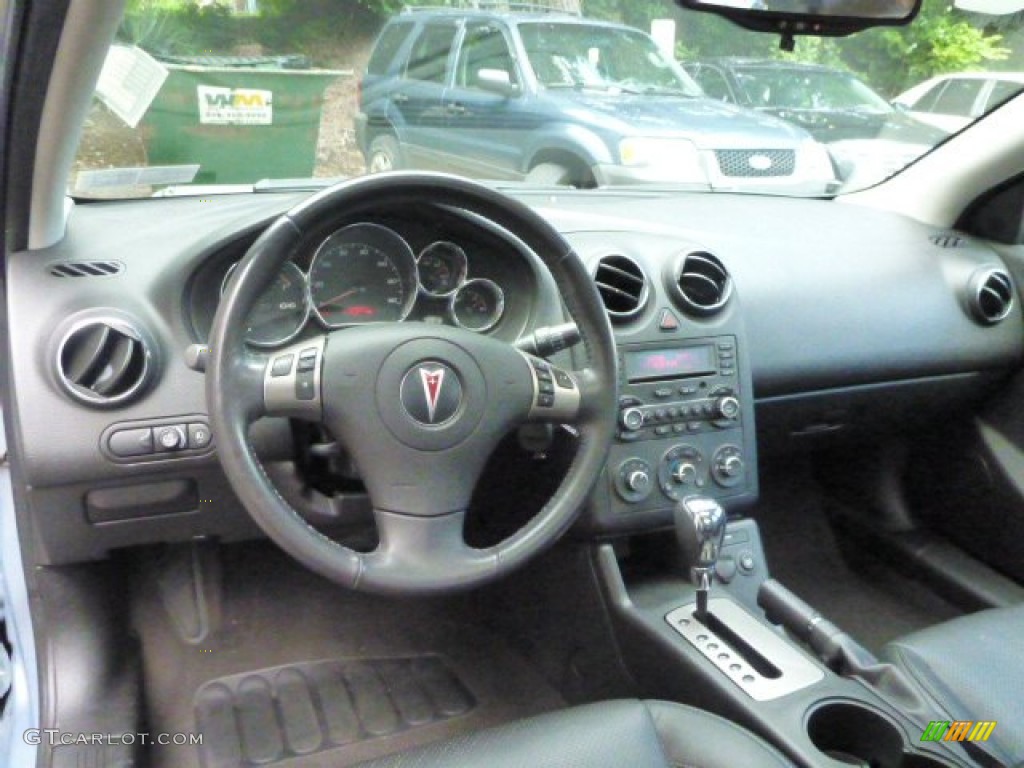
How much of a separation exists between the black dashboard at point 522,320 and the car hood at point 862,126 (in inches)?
11.7

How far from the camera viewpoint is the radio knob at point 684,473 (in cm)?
219

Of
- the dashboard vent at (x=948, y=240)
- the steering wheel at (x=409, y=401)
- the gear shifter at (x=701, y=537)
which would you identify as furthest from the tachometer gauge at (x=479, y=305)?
the dashboard vent at (x=948, y=240)

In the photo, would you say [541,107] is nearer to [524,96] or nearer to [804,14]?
[524,96]

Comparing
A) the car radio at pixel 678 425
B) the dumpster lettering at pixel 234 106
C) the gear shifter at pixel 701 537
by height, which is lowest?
the gear shifter at pixel 701 537

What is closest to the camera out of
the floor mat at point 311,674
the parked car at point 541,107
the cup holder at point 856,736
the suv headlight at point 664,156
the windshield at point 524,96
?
the cup holder at point 856,736

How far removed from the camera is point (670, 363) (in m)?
2.21

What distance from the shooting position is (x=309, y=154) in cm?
231

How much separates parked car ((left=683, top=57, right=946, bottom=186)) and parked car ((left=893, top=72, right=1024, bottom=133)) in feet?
0.10

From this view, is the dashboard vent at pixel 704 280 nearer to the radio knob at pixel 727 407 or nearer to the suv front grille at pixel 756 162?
the radio knob at pixel 727 407

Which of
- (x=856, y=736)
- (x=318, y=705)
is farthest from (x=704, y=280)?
(x=318, y=705)

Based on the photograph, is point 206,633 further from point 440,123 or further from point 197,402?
point 440,123

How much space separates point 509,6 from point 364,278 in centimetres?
96

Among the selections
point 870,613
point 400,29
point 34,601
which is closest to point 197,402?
Result: point 34,601

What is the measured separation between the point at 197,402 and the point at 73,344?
0.24 meters
